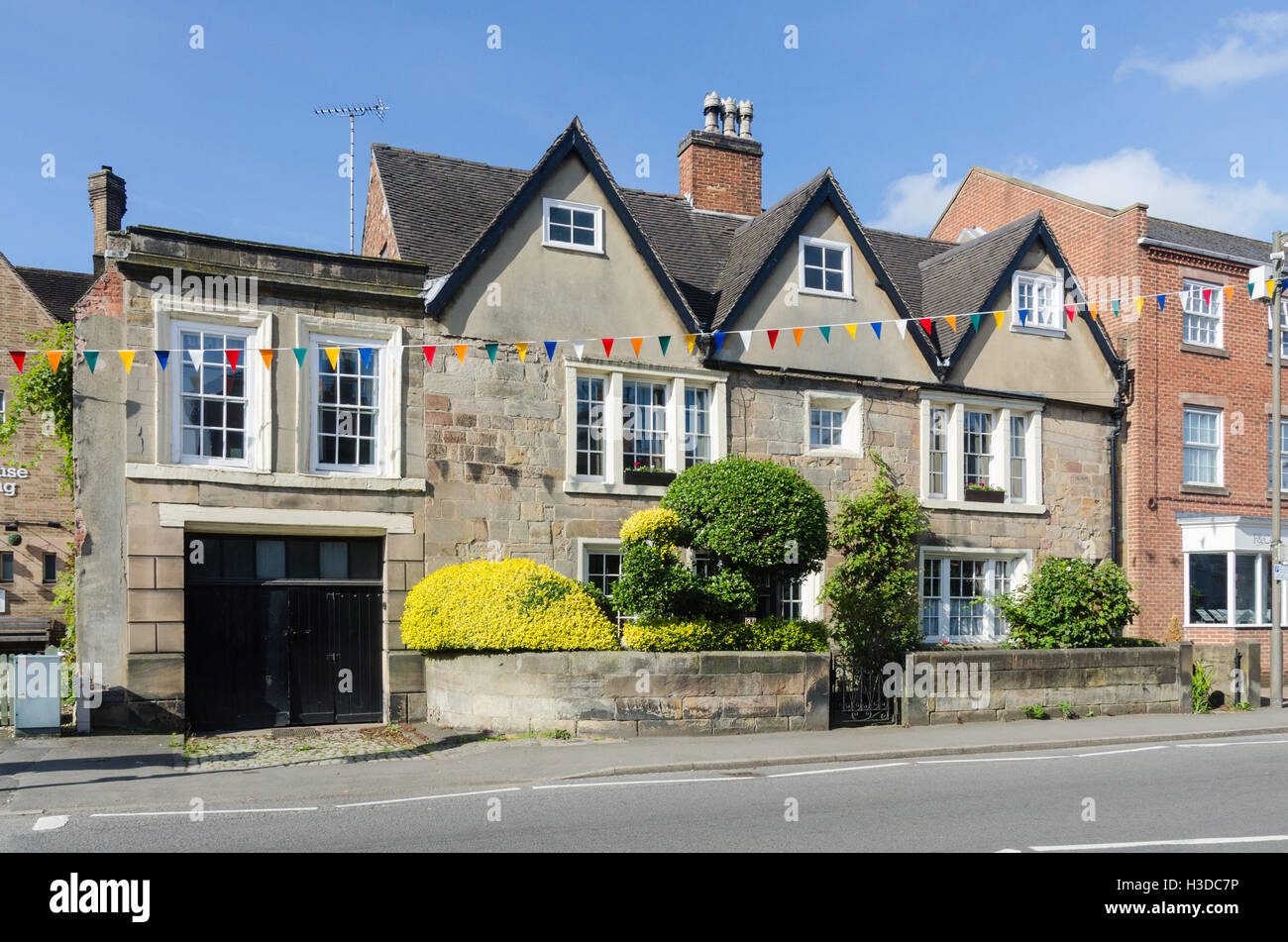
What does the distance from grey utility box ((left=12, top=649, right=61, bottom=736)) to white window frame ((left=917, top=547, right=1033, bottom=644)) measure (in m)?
13.6

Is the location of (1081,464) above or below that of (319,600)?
above

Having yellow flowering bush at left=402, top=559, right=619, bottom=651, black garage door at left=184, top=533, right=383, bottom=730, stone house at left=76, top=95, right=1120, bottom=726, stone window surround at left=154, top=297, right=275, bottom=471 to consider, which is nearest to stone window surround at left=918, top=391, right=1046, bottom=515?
stone house at left=76, top=95, right=1120, bottom=726

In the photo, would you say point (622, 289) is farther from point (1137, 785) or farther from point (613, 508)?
point (1137, 785)

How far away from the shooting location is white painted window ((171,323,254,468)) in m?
15.9

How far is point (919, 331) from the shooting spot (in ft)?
69.8

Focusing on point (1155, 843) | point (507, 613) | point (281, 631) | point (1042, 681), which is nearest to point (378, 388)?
point (281, 631)

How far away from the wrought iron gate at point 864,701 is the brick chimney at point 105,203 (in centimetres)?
2277

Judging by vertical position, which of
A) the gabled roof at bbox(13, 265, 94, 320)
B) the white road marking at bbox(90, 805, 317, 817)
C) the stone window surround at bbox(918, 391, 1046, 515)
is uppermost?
the gabled roof at bbox(13, 265, 94, 320)

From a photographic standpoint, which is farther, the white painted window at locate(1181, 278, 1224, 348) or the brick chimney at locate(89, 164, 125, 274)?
the brick chimney at locate(89, 164, 125, 274)

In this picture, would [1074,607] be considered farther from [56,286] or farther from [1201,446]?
[56,286]

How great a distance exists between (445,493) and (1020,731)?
29.5 feet

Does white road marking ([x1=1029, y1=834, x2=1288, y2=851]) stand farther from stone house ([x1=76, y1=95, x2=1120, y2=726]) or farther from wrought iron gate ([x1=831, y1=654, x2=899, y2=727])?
stone house ([x1=76, y1=95, x2=1120, y2=726])
